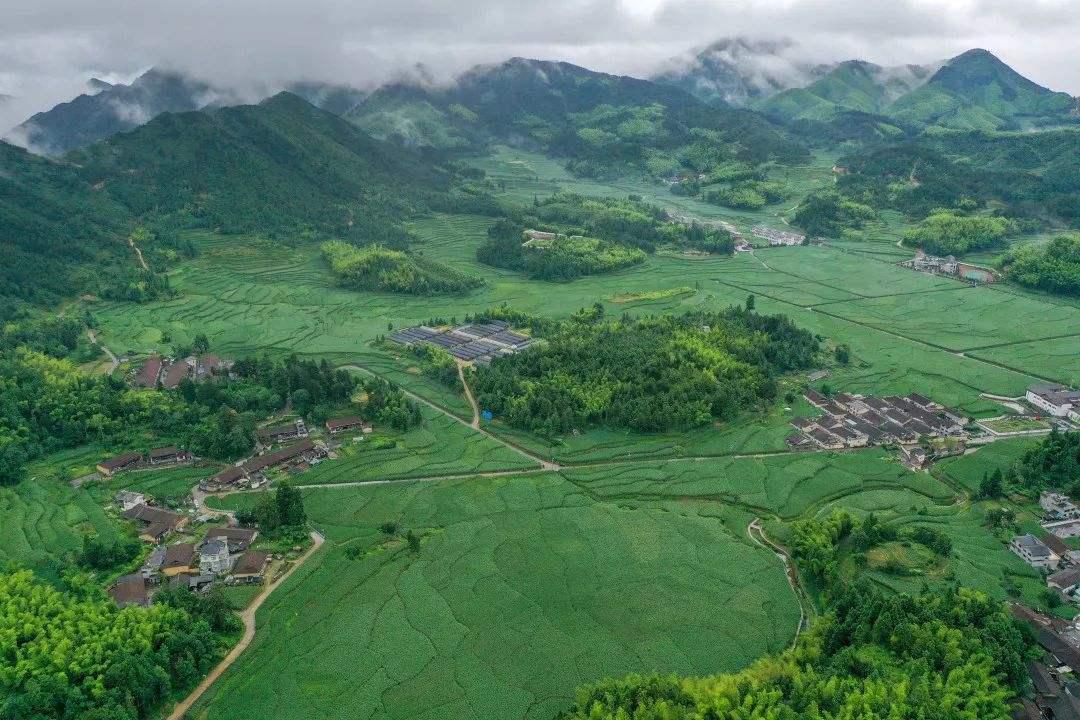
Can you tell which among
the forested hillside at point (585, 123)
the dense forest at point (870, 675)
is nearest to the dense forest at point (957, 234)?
the forested hillside at point (585, 123)

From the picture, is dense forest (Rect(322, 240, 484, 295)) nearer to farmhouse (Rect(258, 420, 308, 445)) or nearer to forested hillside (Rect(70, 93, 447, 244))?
forested hillside (Rect(70, 93, 447, 244))

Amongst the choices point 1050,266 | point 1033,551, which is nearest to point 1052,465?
point 1033,551

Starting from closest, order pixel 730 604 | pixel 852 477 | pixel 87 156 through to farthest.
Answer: pixel 730 604
pixel 852 477
pixel 87 156

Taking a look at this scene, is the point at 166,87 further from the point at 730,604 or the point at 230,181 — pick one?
the point at 730,604

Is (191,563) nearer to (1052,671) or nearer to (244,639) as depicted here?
(244,639)

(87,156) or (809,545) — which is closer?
(809,545)

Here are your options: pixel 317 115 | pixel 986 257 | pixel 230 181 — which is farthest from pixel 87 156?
pixel 986 257

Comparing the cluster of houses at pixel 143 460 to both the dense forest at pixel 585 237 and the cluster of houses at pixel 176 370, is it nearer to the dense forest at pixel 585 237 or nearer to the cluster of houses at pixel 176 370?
the cluster of houses at pixel 176 370
